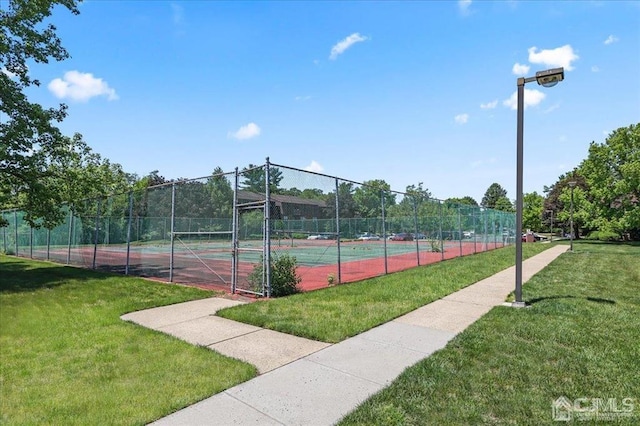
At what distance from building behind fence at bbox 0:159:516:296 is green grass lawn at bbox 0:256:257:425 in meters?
2.57

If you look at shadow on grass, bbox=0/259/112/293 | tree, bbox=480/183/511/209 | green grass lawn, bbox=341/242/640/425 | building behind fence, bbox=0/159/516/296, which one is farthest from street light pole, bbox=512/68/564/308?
tree, bbox=480/183/511/209

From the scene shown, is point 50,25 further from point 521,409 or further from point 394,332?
point 521,409

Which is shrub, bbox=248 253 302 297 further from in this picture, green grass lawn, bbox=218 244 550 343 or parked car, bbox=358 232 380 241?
parked car, bbox=358 232 380 241

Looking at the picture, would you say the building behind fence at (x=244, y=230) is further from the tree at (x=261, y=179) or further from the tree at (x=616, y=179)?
the tree at (x=616, y=179)

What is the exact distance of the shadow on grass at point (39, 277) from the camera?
9141mm

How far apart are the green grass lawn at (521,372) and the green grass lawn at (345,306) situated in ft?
4.70

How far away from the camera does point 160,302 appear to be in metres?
7.27

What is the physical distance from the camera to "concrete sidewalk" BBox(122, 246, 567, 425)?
298cm

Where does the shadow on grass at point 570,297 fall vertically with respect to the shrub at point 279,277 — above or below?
below

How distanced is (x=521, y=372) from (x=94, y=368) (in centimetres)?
459

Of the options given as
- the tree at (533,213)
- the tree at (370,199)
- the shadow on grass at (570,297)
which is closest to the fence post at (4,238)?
the tree at (370,199)

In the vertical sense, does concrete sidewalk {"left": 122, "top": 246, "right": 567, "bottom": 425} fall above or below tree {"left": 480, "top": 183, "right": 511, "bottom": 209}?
below

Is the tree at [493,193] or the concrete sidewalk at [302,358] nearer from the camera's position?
the concrete sidewalk at [302,358]

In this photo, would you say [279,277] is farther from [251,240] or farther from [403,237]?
[403,237]
